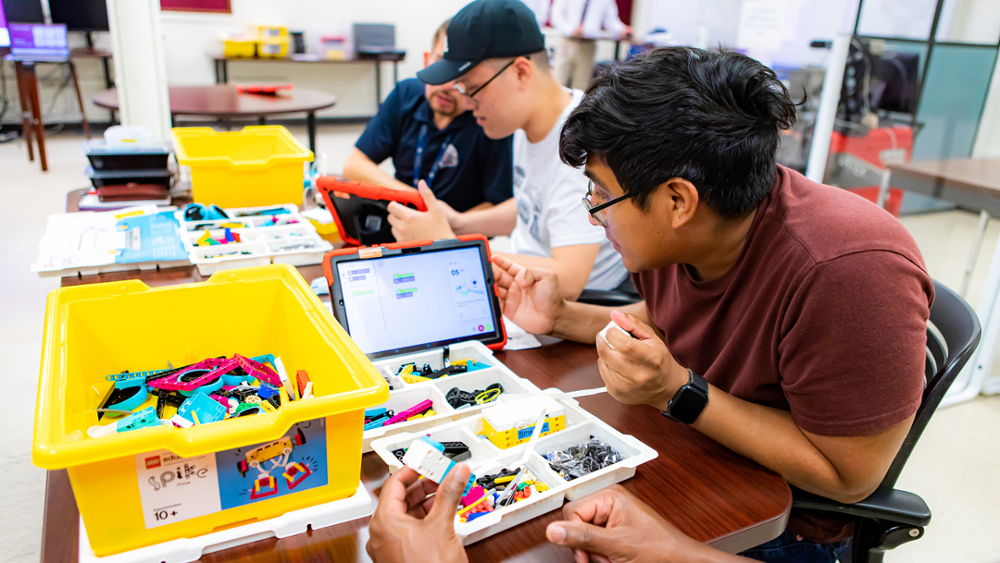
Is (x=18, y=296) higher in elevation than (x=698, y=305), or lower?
lower

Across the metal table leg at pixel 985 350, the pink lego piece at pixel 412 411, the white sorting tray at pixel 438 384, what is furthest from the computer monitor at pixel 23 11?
the metal table leg at pixel 985 350

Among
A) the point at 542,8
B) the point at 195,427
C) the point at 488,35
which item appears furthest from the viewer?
the point at 542,8

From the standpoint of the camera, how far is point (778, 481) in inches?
35.2

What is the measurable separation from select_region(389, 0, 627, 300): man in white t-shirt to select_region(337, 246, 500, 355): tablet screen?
33 cm

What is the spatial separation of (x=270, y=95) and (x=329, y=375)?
3.40 m

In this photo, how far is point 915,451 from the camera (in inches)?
85.5

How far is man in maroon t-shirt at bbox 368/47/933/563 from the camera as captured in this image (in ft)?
2.69

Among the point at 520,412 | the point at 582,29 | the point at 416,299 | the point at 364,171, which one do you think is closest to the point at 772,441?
the point at 520,412

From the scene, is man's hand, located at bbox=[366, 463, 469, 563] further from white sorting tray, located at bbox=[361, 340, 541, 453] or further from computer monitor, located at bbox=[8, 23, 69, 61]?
computer monitor, located at bbox=[8, 23, 69, 61]

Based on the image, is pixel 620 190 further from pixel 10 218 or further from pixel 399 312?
pixel 10 218

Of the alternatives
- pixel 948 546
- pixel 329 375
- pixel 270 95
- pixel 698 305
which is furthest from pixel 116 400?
pixel 270 95

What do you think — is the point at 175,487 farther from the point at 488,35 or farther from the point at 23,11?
the point at 23,11

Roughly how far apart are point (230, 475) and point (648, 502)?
50cm

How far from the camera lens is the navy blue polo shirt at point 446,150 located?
2.23 m
